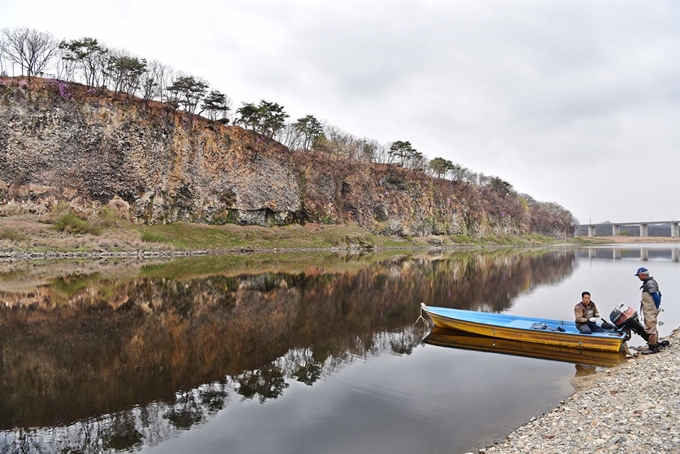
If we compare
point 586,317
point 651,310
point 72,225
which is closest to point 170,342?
point 586,317

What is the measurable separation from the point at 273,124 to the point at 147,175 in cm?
3120

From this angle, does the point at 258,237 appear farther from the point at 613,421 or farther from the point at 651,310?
the point at 613,421

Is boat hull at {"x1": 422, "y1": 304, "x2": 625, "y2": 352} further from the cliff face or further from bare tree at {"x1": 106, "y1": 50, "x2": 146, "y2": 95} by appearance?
bare tree at {"x1": 106, "y1": 50, "x2": 146, "y2": 95}

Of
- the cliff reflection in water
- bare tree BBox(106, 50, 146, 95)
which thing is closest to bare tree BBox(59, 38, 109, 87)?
bare tree BBox(106, 50, 146, 95)

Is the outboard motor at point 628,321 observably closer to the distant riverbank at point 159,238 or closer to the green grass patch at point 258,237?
the distant riverbank at point 159,238

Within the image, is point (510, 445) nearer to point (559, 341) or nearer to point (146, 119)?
point (559, 341)

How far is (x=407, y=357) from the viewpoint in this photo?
45.7ft

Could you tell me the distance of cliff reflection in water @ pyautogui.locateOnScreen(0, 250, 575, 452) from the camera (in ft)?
29.2

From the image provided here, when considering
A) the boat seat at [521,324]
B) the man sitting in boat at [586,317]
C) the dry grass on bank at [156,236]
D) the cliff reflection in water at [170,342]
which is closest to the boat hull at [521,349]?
the boat seat at [521,324]

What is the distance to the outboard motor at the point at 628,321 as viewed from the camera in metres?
14.7

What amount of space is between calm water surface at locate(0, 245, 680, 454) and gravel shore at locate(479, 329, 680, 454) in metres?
0.67

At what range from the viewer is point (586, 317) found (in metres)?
15.1

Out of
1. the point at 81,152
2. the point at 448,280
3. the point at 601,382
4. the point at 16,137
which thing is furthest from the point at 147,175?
the point at 601,382

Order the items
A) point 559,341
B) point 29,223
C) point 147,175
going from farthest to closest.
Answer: point 147,175, point 29,223, point 559,341
